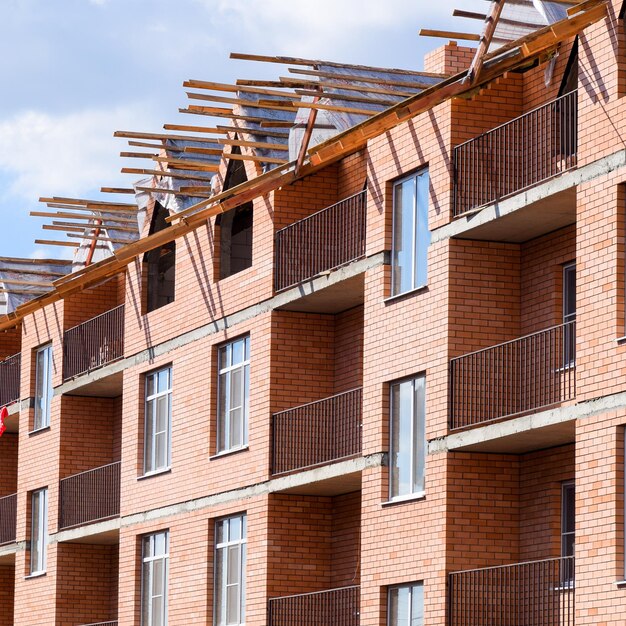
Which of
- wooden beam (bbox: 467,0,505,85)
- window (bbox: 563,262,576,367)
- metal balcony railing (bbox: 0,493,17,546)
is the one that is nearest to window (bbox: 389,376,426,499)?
window (bbox: 563,262,576,367)

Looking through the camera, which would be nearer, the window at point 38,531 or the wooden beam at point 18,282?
the window at point 38,531

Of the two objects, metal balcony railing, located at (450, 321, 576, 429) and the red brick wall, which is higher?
metal balcony railing, located at (450, 321, 576, 429)

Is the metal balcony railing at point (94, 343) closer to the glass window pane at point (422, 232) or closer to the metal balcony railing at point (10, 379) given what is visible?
the metal balcony railing at point (10, 379)

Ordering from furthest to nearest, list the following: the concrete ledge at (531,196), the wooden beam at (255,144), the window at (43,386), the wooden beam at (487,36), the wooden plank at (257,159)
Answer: the window at (43,386) → the wooden plank at (257,159) → the wooden beam at (255,144) → the wooden beam at (487,36) → the concrete ledge at (531,196)

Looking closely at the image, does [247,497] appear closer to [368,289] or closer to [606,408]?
[368,289]

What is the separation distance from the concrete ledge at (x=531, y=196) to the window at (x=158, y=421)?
31.0 ft

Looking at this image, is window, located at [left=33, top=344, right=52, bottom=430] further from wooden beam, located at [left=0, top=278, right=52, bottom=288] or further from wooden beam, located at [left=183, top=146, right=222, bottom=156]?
wooden beam, located at [left=183, top=146, right=222, bottom=156]

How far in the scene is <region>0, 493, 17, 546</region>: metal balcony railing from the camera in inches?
1582

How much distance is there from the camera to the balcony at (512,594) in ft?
74.4

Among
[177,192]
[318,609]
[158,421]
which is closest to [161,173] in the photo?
[177,192]

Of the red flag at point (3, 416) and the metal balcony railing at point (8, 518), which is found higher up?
the red flag at point (3, 416)

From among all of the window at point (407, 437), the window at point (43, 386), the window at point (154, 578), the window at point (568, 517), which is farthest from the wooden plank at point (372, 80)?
the window at point (43, 386)

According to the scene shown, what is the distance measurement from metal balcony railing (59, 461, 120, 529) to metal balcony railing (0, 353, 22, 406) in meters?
4.49

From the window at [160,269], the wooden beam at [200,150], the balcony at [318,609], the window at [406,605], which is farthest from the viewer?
the window at [160,269]
